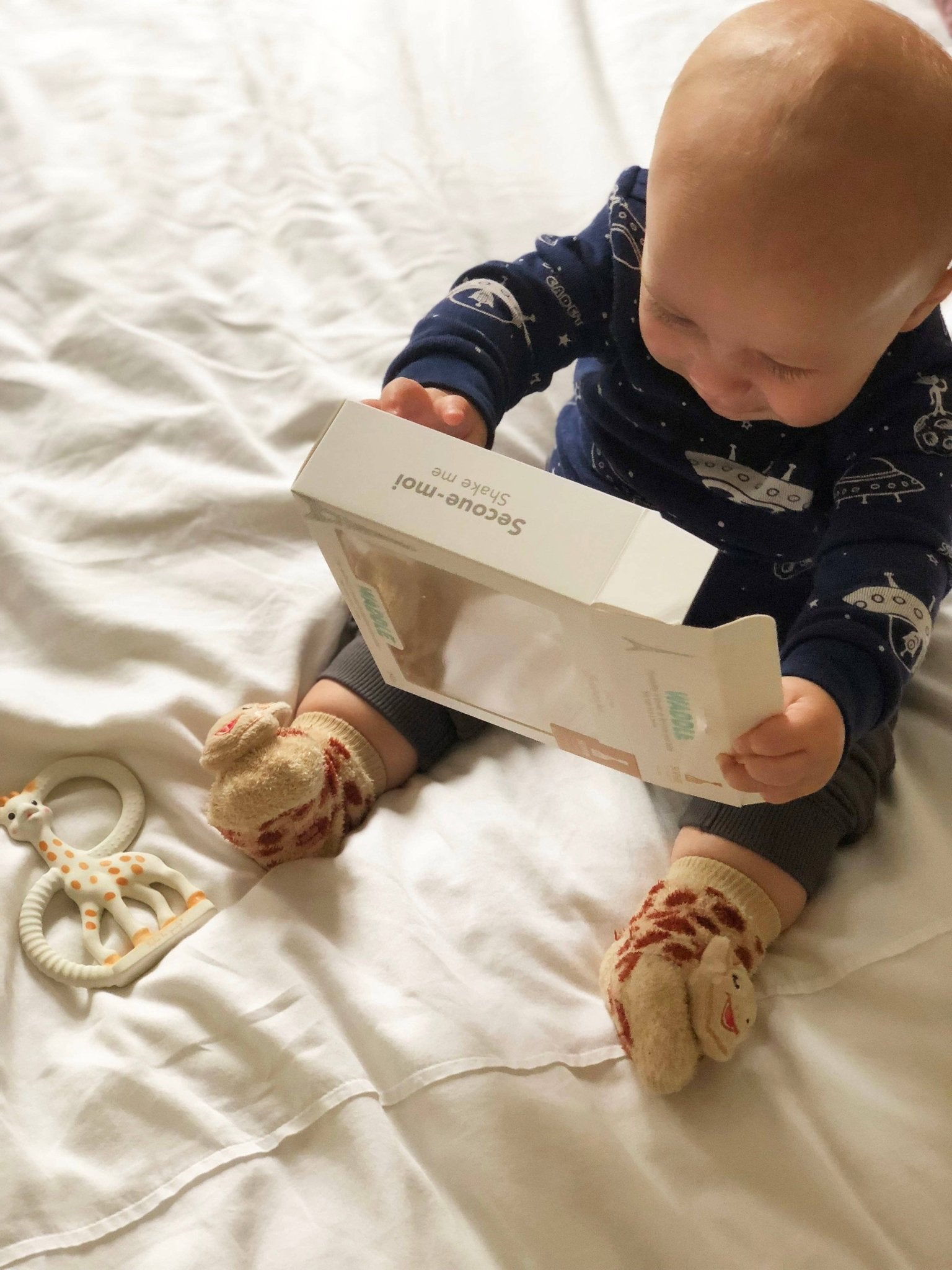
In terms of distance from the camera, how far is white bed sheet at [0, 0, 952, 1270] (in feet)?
1.83

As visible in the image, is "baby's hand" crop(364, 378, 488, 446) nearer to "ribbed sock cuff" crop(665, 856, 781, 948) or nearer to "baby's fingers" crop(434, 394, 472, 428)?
"baby's fingers" crop(434, 394, 472, 428)

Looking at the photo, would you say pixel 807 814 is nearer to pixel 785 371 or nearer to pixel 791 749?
pixel 791 749

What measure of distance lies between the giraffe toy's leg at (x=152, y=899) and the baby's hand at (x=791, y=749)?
36cm

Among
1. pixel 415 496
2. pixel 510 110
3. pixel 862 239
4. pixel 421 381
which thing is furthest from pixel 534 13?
pixel 415 496

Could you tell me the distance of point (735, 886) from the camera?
67cm

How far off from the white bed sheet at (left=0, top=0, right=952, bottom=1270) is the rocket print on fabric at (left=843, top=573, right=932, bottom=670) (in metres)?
0.14

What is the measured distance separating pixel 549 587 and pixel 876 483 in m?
0.34

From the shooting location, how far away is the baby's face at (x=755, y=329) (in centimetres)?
53

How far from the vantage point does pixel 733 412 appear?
61 cm

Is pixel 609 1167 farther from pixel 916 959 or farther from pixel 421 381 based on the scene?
pixel 421 381

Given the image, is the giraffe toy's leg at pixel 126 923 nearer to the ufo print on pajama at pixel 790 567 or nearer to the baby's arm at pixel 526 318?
the baby's arm at pixel 526 318

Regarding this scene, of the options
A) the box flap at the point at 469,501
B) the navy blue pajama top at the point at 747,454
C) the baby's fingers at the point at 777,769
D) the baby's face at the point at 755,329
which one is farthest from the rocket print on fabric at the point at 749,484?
the box flap at the point at 469,501

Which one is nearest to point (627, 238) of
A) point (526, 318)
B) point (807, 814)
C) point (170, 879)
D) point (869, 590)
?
point (526, 318)

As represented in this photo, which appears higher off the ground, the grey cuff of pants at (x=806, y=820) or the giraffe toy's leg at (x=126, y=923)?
the giraffe toy's leg at (x=126, y=923)
